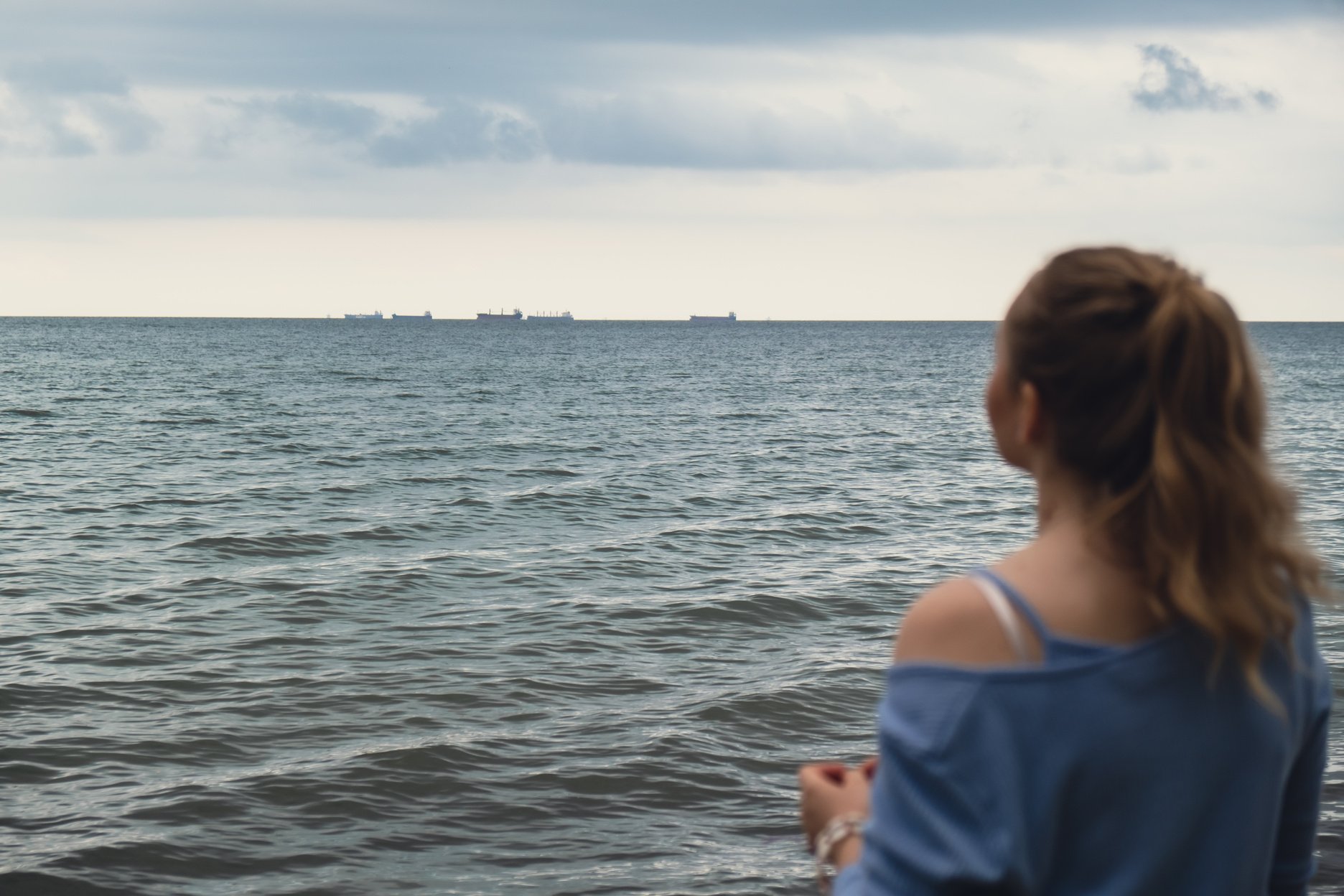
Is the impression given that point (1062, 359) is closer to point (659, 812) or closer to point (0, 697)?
point (659, 812)

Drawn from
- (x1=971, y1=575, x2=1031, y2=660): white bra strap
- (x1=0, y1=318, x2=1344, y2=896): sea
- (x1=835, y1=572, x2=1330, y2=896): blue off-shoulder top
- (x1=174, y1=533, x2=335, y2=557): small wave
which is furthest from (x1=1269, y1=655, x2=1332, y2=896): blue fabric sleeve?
(x1=174, y1=533, x2=335, y2=557): small wave

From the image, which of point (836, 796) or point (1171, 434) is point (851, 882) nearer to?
point (836, 796)

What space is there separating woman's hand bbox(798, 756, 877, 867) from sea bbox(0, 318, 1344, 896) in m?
0.69

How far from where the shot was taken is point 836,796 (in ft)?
5.43

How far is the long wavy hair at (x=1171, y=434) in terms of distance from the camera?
139 centimetres

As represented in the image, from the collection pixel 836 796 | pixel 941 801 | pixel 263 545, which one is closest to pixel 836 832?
pixel 836 796

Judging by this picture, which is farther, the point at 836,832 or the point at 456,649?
the point at 456,649

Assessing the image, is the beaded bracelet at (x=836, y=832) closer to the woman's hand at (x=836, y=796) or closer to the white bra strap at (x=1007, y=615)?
the woman's hand at (x=836, y=796)

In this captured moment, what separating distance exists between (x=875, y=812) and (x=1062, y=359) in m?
0.57

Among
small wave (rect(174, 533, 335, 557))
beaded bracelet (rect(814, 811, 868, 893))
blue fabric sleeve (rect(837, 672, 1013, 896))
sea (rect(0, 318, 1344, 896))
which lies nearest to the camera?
blue fabric sleeve (rect(837, 672, 1013, 896))

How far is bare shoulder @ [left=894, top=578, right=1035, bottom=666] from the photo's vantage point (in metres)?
1.37

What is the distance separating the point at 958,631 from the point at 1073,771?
20 centimetres

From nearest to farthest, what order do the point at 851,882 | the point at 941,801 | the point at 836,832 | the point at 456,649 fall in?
the point at 941,801
the point at 851,882
the point at 836,832
the point at 456,649

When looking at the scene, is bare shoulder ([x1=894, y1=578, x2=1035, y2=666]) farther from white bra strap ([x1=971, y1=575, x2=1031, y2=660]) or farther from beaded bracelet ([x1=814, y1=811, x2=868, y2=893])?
beaded bracelet ([x1=814, y1=811, x2=868, y2=893])
